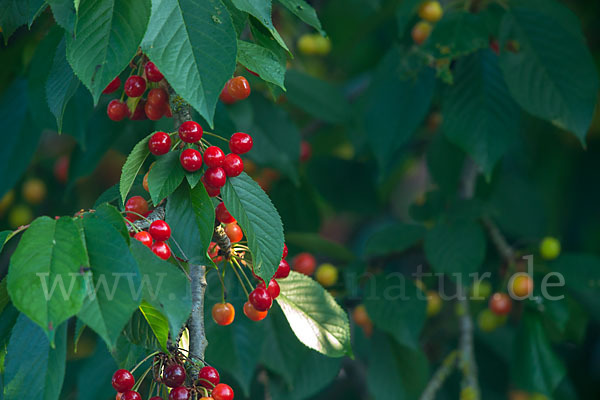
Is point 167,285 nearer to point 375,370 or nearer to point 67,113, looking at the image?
point 67,113

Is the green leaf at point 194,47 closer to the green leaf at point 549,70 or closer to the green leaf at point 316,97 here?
the green leaf at point 549,70

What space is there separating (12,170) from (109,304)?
130cm

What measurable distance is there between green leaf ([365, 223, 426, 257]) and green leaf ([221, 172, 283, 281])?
104 centimetres

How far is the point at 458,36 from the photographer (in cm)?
170

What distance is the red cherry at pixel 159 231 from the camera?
890mm

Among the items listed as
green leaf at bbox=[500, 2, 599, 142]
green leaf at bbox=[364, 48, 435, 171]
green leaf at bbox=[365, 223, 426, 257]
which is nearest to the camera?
green leaf at bbox=[500, 2, 599, 142]

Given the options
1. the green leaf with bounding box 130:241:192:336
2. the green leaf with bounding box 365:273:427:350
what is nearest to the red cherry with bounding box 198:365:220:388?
the green leaf with bounding box 130:241:192:336

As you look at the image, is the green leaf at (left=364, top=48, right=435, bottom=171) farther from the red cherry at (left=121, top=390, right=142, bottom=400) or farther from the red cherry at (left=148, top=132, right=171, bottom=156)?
the red cherry at (left=121, top=390, right=142, bottom=400)

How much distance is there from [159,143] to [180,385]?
1.14 feet

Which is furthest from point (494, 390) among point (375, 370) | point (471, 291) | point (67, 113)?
point (67, 113)

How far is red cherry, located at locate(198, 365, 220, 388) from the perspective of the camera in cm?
88

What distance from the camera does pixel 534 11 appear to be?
5.67ft

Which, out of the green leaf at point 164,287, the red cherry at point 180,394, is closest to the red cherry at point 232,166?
the green leaf at point 164,287

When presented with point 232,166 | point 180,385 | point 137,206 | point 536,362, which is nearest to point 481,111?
point 536,362
